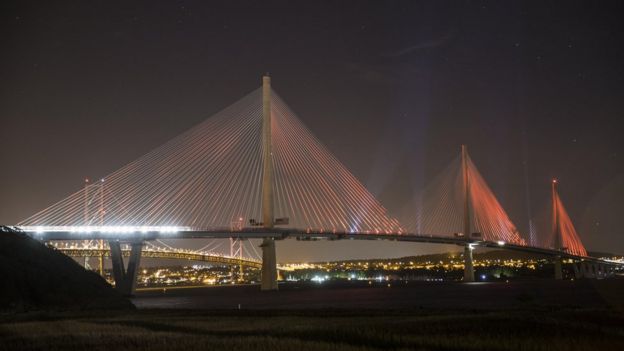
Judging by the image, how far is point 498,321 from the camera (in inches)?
995

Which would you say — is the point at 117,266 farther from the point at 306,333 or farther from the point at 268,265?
the point at 306,333

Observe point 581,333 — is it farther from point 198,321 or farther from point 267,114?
point 267,114

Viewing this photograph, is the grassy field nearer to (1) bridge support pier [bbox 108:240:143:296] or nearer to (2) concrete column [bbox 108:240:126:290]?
(1) bridge support pier [bbox 108:240:143:296]

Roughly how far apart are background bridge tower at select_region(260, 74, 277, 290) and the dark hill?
24.5 meters

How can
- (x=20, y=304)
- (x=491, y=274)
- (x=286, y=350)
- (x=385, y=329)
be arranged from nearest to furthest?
1. (x=286, y=350)
2. (x=385, y=329)
3. (x=20, y=304)
4. (x=491, y=274)

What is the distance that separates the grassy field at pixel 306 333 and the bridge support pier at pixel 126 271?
126 ft

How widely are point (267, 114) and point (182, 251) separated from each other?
37411 mm

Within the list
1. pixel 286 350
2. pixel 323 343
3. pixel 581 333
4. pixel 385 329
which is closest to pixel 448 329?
pixel 385 329

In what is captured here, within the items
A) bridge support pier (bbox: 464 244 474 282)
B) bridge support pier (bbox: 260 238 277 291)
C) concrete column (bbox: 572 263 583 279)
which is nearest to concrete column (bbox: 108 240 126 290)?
bridge support pier (bbox: 260 238 277 291)

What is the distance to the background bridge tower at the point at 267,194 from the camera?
66312mm

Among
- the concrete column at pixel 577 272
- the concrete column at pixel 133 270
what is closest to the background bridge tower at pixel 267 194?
the concrete column at pixel 133 270

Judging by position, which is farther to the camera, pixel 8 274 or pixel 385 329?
pixel 8 274

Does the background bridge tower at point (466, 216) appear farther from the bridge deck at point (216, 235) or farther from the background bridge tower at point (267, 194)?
the background bridge tower at point (267, 194)

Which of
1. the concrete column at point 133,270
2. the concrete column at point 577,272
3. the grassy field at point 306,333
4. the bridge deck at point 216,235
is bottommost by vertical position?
the grassy field at point 306,333
